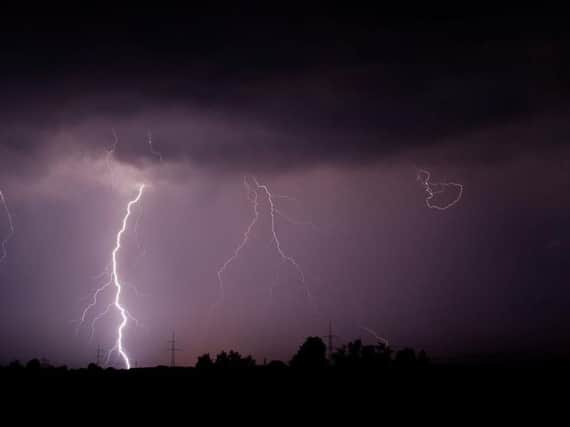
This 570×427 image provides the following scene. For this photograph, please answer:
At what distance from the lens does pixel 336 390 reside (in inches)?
910

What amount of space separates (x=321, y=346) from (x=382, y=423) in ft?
102

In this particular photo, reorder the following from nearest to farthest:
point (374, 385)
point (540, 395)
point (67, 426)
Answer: point (67, 426) < point (540, 395) < point (374, 385)

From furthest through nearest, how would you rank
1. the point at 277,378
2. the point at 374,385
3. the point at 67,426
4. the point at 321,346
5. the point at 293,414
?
the point at 321,346 → the point at 277,378 → the point at 374,385 → the point at 293,414 → the point at 67,426

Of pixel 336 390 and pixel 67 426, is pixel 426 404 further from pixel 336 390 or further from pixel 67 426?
pixel 67 426

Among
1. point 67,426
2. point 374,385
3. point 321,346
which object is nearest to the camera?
point 67,426

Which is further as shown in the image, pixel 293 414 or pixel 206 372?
pixel 206 372

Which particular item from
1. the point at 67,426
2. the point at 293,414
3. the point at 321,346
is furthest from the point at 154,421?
the point at 321,346

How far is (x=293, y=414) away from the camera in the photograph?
2050cm

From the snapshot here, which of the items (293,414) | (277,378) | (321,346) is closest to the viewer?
(293,414)

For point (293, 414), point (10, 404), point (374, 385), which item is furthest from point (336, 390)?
point (10, 404)

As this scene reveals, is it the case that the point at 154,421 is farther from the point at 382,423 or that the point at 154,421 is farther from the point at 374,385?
the point at 374,385

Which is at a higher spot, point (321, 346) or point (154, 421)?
point (321, 346)

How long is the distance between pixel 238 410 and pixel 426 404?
6005 millimetres

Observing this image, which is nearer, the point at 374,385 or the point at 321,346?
the point at 374,385
